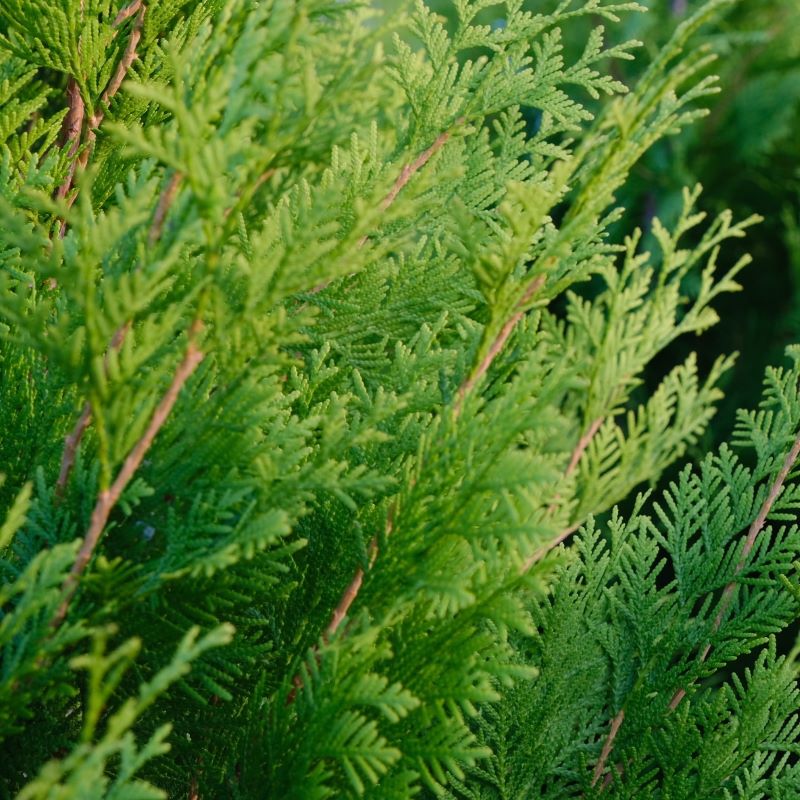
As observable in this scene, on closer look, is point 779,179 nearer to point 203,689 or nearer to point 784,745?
point 784,745

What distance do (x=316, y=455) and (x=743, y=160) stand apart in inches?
189

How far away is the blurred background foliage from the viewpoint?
5113mm

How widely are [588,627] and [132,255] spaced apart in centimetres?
136

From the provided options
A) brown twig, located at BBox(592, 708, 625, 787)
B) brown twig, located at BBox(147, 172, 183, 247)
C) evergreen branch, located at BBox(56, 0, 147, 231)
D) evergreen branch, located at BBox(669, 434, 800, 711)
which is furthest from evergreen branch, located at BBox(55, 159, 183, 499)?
evergreen branch, located at BBox(669, 434, 800, 711)

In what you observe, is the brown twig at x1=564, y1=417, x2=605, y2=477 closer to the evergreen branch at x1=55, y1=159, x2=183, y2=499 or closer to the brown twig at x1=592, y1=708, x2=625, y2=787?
the brown twig at x1=592, y1=708, x2=625, y2=787

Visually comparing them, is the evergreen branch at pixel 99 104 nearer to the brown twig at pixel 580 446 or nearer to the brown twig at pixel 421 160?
the brown twig at pixel 421 160

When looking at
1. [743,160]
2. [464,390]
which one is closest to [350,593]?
[464,390]

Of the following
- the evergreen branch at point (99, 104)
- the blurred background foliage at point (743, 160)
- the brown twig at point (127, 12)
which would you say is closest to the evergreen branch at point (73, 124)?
the evergreen branch at point (99, 104)

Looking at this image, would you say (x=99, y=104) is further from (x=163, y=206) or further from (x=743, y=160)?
(x=743, y=160)

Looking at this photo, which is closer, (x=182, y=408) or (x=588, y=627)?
(x=182, y=408)

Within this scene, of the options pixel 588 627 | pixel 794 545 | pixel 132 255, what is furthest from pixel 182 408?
pixel 794 545

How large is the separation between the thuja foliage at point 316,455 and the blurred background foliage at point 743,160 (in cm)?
331

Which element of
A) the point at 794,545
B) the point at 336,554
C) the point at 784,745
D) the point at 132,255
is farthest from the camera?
the point at 794,545

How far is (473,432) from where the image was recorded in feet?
4.34
